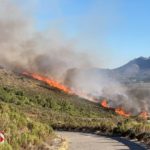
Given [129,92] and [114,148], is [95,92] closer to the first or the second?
[129,92]

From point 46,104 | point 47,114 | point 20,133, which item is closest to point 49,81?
point 46,104

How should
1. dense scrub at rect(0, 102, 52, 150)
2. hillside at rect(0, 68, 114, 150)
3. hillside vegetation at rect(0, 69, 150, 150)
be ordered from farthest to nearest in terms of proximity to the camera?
hillside at rect(0, 68, 114, 150) → hillside vegetation at rect(0, 69, 150, 150) → dense scrub at rect(0, 102, 52, 150)

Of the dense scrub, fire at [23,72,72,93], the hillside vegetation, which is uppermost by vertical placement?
fire at [23,72,72,93]

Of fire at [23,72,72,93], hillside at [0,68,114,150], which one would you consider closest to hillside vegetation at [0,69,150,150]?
hillside at [0,68,114,150]

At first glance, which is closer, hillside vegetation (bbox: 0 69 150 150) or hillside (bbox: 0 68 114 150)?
hillside vegetation (bbox: 0 69 150 150)

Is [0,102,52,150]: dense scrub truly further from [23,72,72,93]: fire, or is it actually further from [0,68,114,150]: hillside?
[23,72,72,93]: fire

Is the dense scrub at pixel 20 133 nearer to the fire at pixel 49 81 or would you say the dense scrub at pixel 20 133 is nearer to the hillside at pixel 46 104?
the hillside at pixel 46 104

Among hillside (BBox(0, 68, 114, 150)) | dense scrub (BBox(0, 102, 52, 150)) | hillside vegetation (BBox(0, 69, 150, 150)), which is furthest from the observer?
hillside (BBox(0, 68, 114, 150))

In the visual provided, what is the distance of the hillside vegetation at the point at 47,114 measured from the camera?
3014cm

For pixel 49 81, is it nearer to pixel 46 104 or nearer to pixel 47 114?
pixel 46 104

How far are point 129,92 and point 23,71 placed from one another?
30.8 meters

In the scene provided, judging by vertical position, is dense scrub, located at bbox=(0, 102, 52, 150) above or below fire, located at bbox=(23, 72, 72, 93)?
below

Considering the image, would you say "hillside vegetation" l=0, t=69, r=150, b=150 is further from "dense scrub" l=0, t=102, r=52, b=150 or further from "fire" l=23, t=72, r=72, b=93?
"fire" l=23, t=72, r=72, b=93

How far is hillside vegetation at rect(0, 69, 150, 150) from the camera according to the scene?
30141 mm
